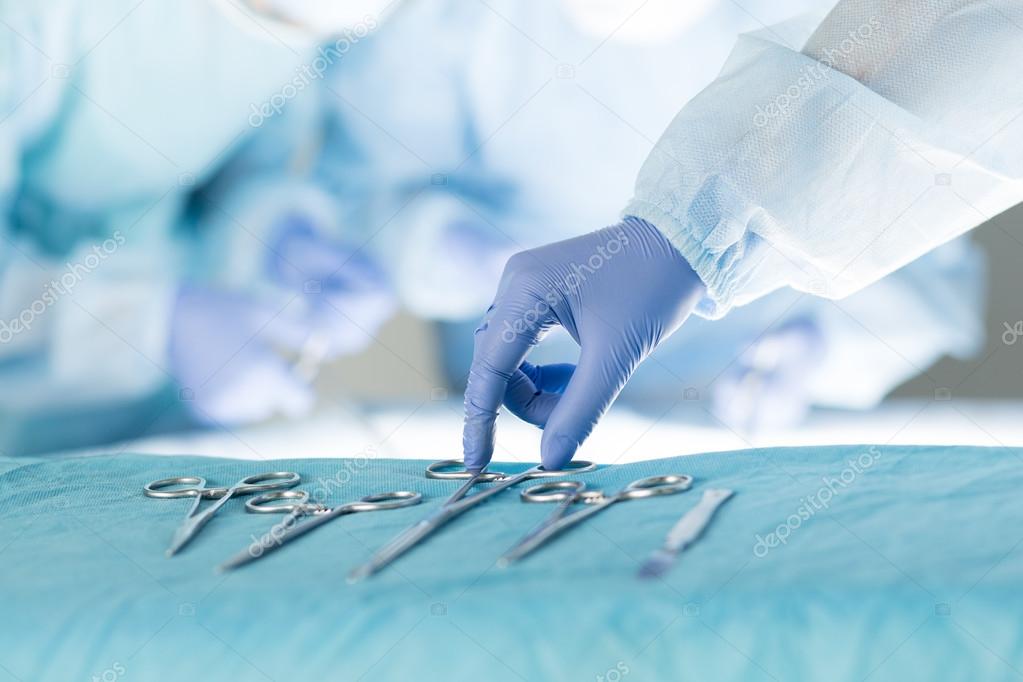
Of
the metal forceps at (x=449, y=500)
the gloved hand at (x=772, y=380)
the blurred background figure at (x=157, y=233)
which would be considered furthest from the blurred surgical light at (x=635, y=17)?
the metal forceps at (x=449, y=500)

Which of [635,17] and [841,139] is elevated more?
[635,17]

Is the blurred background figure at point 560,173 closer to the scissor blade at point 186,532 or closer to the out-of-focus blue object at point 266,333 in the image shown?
the out-of-focus blue object at point 266,333

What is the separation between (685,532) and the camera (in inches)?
33.6

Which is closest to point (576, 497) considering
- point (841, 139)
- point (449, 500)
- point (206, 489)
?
point (449, 500)

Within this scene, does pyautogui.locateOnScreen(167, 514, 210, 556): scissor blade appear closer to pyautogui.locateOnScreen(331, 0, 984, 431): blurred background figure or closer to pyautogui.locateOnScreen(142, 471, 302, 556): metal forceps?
pyautogui.locateOnScreen(142, 471, 302, 556): metal forceps

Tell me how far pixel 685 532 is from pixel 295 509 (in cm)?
40

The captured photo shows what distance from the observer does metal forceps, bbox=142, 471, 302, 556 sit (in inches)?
40.3

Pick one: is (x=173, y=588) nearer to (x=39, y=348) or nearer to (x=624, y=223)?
(x=624, y=223)

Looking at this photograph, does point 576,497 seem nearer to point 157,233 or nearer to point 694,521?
point 694,521

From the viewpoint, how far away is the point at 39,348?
2.49m

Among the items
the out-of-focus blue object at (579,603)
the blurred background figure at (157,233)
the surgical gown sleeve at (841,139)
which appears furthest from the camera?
the blurred background figure at (157,233)

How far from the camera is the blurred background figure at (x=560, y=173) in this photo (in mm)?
2607

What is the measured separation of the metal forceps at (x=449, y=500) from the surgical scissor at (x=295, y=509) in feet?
0.20

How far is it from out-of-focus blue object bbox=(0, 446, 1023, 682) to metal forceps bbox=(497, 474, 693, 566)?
0.02 m
